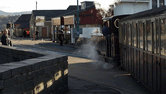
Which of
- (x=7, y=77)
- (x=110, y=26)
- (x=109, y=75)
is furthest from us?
(x=110, y=26)

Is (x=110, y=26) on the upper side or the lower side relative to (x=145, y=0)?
lower

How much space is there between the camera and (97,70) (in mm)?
14695

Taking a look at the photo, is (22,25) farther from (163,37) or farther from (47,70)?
(163,37)

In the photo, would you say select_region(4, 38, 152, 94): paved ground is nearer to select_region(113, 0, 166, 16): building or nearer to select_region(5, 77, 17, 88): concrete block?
select_region(5, 77, 17, 88): concrete block

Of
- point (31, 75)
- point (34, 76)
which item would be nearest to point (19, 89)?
point (31, 75)

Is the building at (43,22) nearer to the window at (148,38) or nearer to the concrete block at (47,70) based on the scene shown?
the window at (148,38)

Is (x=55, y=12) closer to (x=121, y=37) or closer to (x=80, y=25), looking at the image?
(x=80, y=25)

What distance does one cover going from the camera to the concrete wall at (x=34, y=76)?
5738 mm

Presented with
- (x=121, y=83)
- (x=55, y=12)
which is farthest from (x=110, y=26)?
(x=55, y=12)

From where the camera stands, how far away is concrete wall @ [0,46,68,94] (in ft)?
18.8

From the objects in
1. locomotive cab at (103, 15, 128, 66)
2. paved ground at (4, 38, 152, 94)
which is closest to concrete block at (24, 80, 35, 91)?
paved ground at (4, 38, 152, 94)

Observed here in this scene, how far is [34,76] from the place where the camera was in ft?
22.7

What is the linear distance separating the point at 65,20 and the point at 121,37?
93.1 ft

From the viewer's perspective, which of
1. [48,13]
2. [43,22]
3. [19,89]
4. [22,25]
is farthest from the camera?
[22,25]
